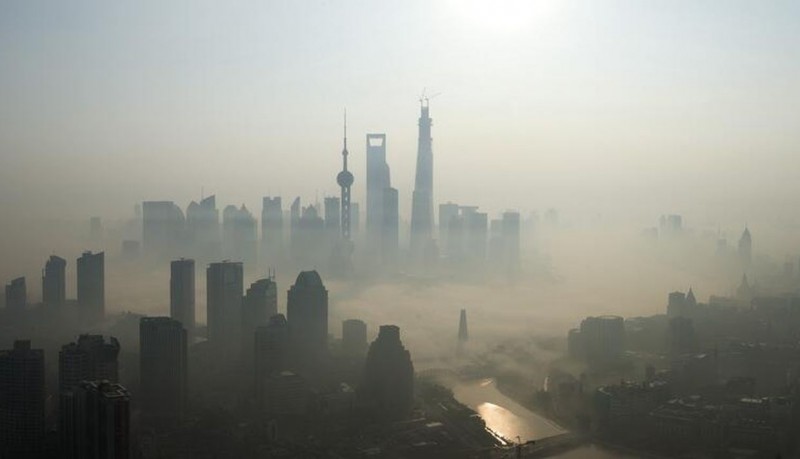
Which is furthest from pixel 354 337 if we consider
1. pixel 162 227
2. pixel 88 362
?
pixel 162 227

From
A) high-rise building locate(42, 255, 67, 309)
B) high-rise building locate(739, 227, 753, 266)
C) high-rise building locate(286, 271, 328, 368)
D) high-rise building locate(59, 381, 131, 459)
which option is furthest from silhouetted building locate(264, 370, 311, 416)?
high-rise building locate(739, 227, 753, 266)

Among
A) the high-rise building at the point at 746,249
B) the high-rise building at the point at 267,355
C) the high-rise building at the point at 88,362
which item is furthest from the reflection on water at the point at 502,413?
the high-rise building at the point at 746,249

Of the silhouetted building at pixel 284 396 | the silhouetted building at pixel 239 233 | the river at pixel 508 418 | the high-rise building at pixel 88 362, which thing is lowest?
the river at pixel 508 418

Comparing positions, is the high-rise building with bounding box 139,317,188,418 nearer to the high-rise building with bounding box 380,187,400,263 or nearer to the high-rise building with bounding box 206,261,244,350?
the high-rise building with bounding box 206,261,244,350

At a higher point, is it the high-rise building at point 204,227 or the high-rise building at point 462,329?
the high-rise building at point 204,227

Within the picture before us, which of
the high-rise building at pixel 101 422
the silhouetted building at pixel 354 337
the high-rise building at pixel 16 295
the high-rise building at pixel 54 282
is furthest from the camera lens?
the high-rise building at pixel 54 282

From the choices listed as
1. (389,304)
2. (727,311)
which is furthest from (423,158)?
(727,311)

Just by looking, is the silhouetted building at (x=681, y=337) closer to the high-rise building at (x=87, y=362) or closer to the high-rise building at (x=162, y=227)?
the high-rise building at (x=87, y=362)
